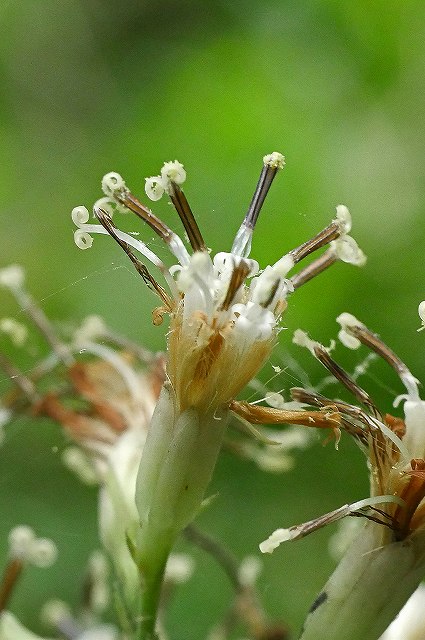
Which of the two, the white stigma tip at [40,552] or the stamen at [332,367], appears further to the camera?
the white stigma tip at [40,552]

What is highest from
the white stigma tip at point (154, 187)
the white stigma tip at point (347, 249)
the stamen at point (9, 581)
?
the white stigma tip at point (154, 187)

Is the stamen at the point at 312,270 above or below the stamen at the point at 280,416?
above

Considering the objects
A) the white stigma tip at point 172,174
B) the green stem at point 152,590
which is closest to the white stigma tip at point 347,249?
the white stigma tip at point 172,174

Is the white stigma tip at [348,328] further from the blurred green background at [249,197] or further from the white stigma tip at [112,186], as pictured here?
the blurred green background at [249,197]

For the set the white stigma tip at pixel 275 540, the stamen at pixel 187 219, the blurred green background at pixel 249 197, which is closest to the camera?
the white stigma tip at pixel 275 540

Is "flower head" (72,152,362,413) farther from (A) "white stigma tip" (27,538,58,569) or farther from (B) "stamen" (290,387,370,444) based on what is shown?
(A) "white stigma tip" (27,538,58,569)

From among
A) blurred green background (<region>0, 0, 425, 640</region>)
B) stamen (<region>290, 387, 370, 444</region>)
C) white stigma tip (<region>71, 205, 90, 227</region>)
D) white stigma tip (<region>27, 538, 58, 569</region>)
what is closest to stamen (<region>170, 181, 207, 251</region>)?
white stigma tip (<region>71, 205, 90, 227</region>)

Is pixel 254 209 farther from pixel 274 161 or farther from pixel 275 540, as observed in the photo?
pixel 275 540
